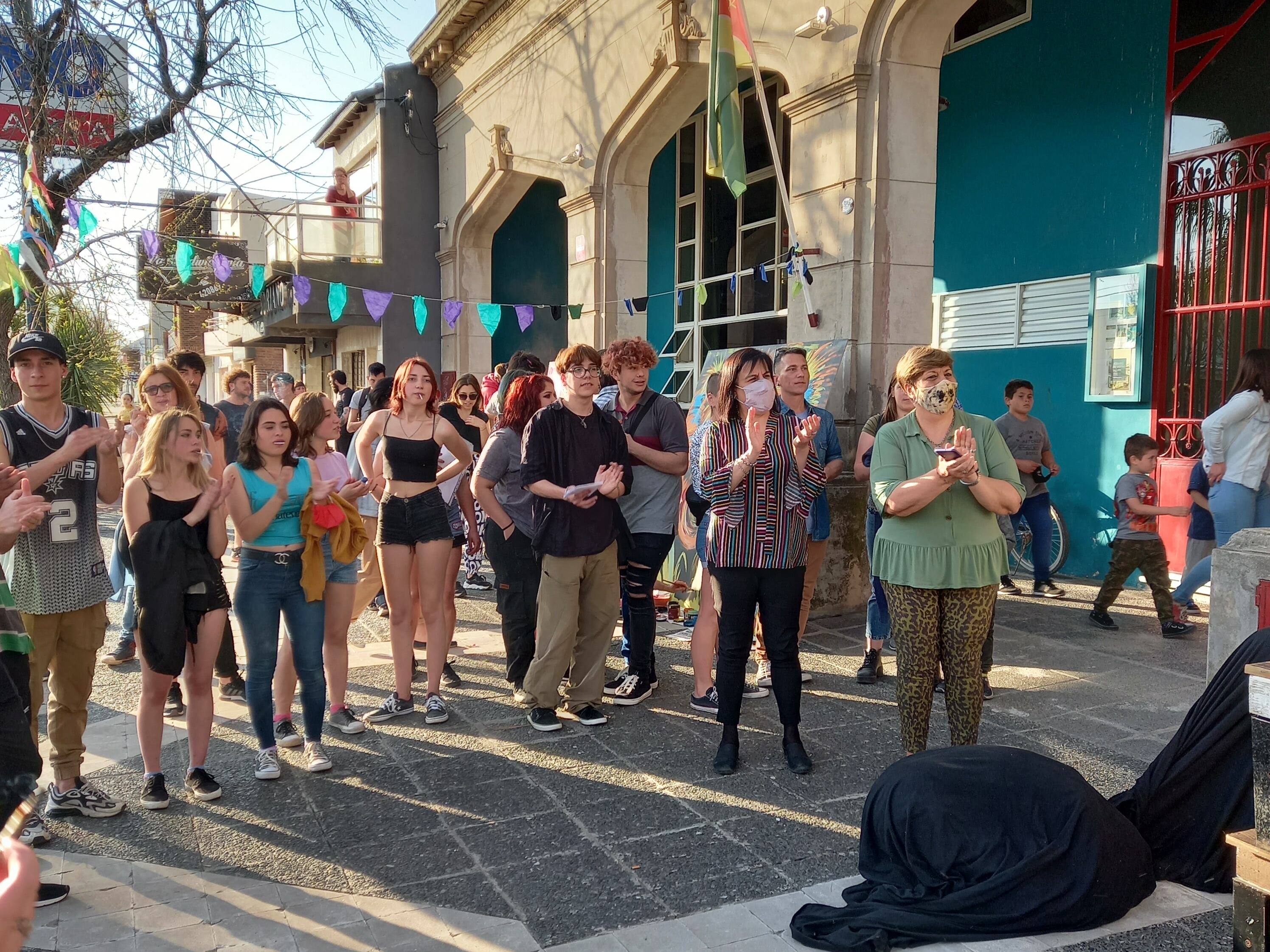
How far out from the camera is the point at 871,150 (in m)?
7.57

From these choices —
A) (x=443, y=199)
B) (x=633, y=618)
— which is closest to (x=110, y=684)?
(x=633, y=618)

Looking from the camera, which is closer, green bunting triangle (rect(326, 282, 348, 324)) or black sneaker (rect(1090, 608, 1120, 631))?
black sneaker (rect(1090, 608, 1120, 631))

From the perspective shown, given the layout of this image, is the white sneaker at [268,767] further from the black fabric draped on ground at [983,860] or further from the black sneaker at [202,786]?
the black fabric draped on ground at [983,860]

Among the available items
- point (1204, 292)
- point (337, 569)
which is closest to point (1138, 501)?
point (1204, 292)

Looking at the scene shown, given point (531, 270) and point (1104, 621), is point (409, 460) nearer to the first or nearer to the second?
point (1104, 621)

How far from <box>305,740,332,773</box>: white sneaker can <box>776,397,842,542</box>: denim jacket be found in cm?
290

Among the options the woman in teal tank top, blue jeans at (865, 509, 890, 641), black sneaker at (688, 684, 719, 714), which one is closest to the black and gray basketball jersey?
the woman in teal tank top

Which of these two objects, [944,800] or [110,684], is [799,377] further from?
[110,684]

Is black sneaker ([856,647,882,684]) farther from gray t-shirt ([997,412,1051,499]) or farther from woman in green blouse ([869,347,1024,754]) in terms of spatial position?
gray t-shirt ([997,412,1051,499])

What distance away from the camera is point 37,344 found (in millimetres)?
3906

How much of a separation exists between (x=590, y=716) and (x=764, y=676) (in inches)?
46.4

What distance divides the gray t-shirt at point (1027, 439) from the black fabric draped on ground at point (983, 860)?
5091mm

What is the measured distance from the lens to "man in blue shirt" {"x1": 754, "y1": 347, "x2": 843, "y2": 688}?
5574mm

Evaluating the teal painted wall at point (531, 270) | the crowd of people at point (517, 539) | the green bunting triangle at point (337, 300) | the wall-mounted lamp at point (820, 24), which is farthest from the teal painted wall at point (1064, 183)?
the teal painted wall at point (531, 270)
